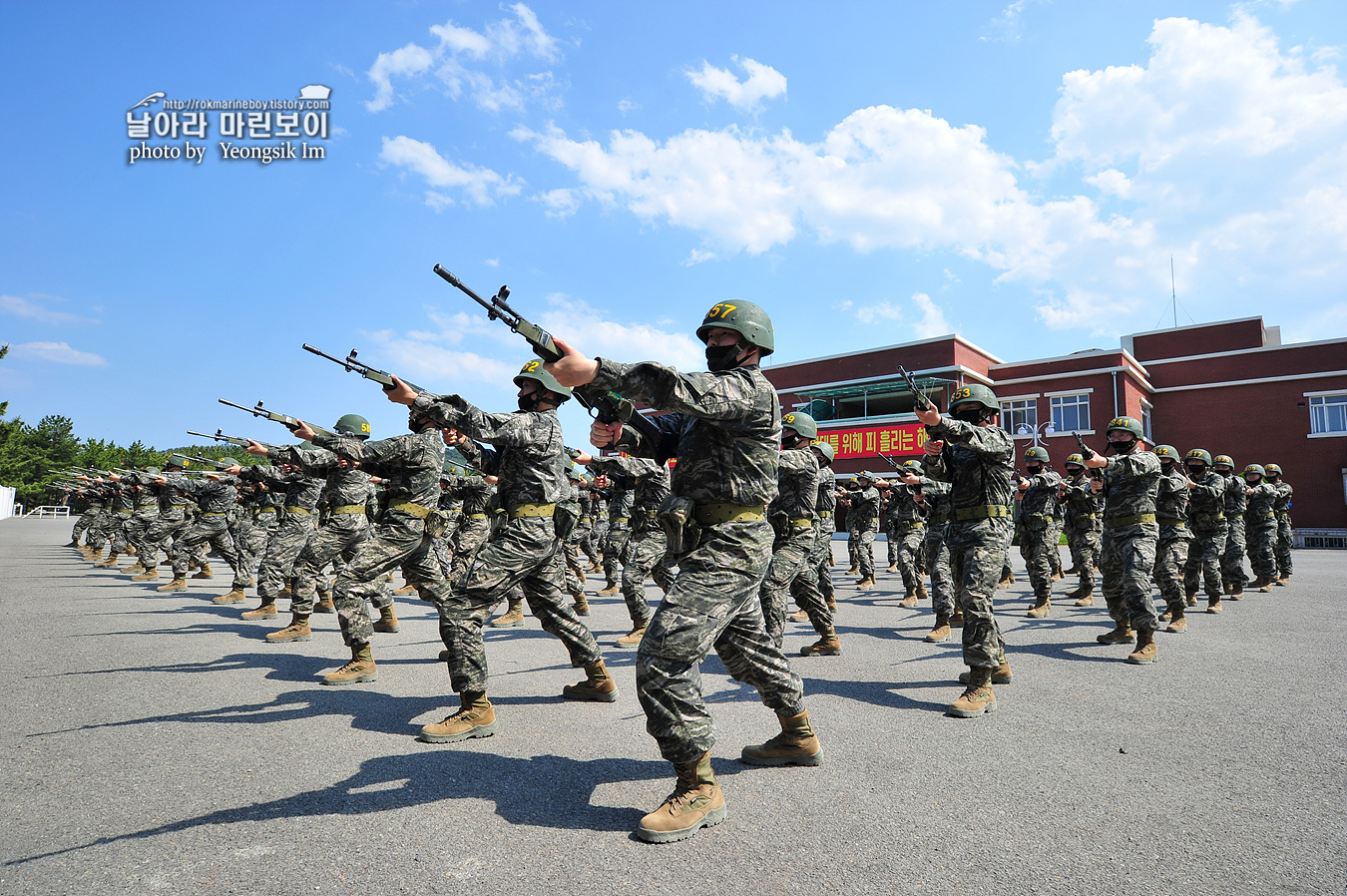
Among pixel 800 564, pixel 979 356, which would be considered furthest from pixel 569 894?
pixel 979 356

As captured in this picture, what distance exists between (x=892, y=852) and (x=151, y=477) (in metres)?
16.3

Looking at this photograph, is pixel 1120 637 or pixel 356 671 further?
pixel 1120 637

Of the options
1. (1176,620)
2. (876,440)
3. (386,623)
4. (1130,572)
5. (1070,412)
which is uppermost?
(1070,412)

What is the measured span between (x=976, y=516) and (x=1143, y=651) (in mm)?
2824

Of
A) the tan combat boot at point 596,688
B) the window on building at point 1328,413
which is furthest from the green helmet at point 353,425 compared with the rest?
the window on building at point 1328,413

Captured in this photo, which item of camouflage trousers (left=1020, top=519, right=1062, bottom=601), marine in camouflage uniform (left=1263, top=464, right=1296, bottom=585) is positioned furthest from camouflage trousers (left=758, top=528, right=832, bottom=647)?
marine in camouflage uniform (left=1263, top=464, right=1296, bottom=585)

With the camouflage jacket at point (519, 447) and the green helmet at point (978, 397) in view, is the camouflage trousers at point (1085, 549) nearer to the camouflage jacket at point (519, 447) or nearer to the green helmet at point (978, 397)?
the green helmet at point (978, 397)

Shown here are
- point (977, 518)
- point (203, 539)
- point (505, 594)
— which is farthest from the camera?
point (203, 539)

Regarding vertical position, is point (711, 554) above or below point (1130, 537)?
above

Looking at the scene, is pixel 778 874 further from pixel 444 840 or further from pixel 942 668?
pixel 942 668

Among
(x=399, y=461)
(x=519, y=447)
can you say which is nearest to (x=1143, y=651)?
(x=519, y=447)

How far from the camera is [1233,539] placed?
12.9 metres

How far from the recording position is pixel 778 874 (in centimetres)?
276

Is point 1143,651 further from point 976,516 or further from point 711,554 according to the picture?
point 711,554
